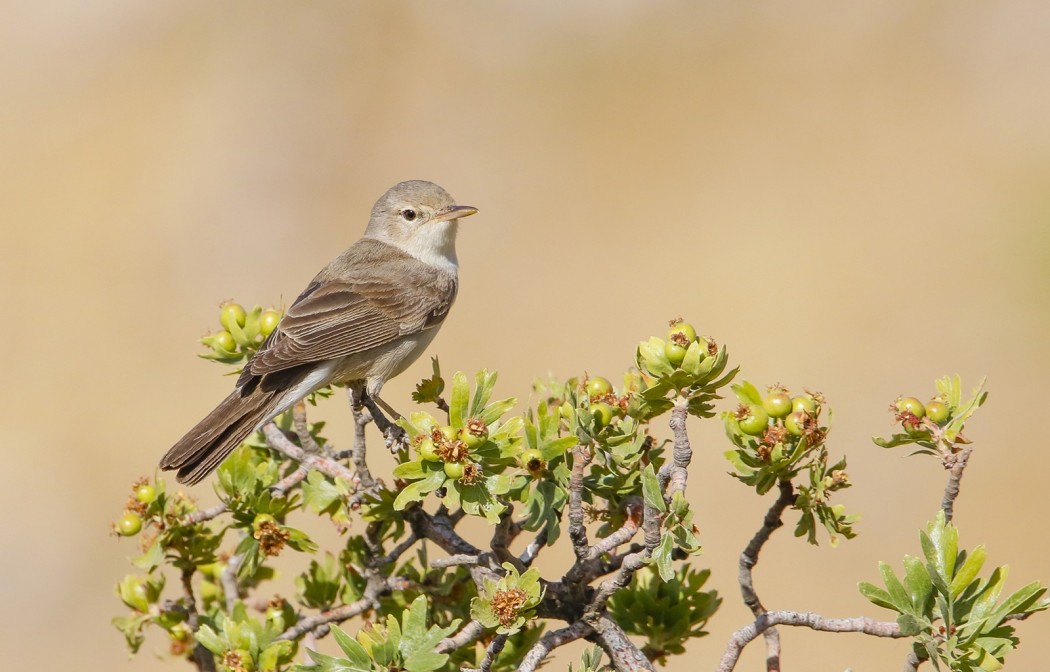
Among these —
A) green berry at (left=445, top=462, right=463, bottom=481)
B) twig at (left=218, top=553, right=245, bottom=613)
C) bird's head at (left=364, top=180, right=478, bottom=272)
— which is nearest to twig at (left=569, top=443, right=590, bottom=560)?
green berry at (left=445, top=462, right=463, bottom=481)

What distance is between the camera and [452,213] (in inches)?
246

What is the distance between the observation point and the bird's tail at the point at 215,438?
381cm

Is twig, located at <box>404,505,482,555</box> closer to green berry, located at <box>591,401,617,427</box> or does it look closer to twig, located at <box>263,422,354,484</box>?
twig, located at <box>263,422,354,484</box>

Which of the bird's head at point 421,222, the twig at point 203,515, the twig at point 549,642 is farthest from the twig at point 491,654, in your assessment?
the bird's head at point 421,222

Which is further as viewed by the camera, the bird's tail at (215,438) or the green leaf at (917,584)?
the bird's tail at (215,438)

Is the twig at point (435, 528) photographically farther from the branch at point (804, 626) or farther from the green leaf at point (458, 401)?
the branch at point (804, 626)

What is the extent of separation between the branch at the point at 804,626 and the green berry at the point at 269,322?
2.01 m

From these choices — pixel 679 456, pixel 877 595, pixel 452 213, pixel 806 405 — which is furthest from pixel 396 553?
pixel 452 213

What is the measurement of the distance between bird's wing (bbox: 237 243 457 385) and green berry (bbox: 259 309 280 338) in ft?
2.10

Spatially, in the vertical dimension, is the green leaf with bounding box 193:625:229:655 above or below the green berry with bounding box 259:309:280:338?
below

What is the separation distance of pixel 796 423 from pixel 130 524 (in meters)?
1.97

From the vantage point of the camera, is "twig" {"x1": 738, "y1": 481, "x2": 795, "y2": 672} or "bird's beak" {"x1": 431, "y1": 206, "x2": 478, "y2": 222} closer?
"twig" {"x1": 738, "y1": 481, "x2": 795, "y2": 672}

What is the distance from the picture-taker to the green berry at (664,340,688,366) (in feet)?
8.41

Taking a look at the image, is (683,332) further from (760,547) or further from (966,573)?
(966,573)
